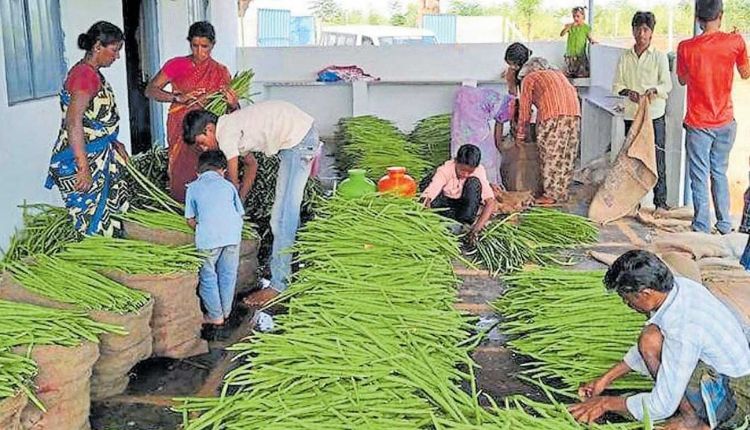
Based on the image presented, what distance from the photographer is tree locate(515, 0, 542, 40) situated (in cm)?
1948

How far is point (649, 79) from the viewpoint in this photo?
21.9 ft

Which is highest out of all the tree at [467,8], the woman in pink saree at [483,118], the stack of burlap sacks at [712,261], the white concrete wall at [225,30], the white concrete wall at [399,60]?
the tree at [467,8]

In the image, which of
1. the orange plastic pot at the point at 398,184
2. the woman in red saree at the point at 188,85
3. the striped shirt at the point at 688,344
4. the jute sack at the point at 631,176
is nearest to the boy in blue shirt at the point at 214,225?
the woman in red saree at the point at 188,85

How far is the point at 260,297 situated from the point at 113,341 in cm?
147

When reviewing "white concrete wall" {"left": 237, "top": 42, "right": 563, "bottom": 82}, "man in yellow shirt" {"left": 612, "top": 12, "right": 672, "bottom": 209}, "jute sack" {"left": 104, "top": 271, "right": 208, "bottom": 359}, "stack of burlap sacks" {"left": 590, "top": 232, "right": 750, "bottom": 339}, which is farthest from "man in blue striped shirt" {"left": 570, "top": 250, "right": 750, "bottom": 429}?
"white concrete wall" {"left": 237, "top": 42, "right": 563, "bottom": 82}

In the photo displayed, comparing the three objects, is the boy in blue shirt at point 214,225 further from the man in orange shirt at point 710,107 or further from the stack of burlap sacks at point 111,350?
the man in orange shirt at point 710,107

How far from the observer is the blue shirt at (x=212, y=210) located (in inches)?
161

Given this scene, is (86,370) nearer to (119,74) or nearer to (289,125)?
(289,125)

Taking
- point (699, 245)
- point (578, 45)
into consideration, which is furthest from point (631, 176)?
point (578, 45)

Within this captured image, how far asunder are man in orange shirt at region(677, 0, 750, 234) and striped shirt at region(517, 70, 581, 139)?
3.46ft

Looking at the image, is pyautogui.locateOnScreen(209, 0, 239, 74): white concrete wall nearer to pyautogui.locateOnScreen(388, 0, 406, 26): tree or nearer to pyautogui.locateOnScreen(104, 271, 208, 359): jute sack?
pyautogui.locateOnScreen(104, 271, 208, 359): jute sack

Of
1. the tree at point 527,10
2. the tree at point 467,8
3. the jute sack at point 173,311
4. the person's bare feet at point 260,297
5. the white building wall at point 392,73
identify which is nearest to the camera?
the jute sack at point 173,311

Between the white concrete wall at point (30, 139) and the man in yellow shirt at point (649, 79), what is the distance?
166 inches

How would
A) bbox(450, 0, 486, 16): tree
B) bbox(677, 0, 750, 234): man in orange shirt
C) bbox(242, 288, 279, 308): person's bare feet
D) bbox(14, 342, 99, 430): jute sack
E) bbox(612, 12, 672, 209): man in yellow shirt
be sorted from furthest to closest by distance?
1. bbox(450, 0, 486, 16): tree
2. bbox(612, 12, 672, 209): man in yellow shirt
3. bbox(677, 0, 750, 234): man in orange shirt
4. bbox(242, 288, 279, 308): person's bare feet
5. bbox(14, 342, 99, 430): jute sack
